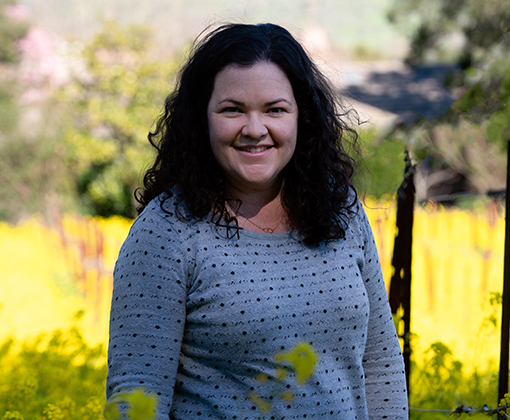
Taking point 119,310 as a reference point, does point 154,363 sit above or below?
below

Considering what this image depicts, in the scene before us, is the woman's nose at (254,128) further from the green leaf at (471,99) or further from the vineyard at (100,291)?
the vineyard at (100,291)

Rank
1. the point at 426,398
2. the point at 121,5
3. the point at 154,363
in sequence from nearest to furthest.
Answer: the point at 154,363 < the point at 426,398 < the point at 121,5

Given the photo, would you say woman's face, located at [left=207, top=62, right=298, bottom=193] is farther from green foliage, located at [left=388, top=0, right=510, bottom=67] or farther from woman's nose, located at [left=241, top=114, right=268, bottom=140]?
green foliage, located at [left=388, top=0, right=510, bottom=67]

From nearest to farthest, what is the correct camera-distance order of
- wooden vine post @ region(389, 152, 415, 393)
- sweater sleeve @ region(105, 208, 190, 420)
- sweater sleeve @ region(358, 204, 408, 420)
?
sweater sleeve @ region(105, 208, 190, 420) < sweater sleeve @ region(358, 204, 408, 420) < wooden vine post @ region(389, 152, 415, 393)

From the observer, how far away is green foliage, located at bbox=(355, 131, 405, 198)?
196 centimetres

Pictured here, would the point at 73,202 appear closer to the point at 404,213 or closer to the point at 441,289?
the point at 441,289

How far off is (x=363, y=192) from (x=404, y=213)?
17 cm

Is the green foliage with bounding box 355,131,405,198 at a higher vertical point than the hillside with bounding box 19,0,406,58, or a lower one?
lower

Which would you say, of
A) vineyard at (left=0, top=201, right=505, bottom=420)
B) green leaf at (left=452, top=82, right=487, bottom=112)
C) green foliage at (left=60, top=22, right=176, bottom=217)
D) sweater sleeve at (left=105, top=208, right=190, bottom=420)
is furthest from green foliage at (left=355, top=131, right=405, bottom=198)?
green foliage at (left=60, top=22, right=176, bottom=217)

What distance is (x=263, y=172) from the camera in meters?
1.30

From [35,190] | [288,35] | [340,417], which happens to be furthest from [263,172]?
[35,190]

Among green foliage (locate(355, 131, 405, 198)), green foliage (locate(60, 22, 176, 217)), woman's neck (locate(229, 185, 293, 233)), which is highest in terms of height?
green foliage (locate(60, 22, 176, 217))

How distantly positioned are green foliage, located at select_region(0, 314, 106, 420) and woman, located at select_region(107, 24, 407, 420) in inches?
35.6

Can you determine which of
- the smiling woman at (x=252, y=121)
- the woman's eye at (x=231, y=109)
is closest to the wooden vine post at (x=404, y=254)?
the smiling woman at (x=252, y=121)
